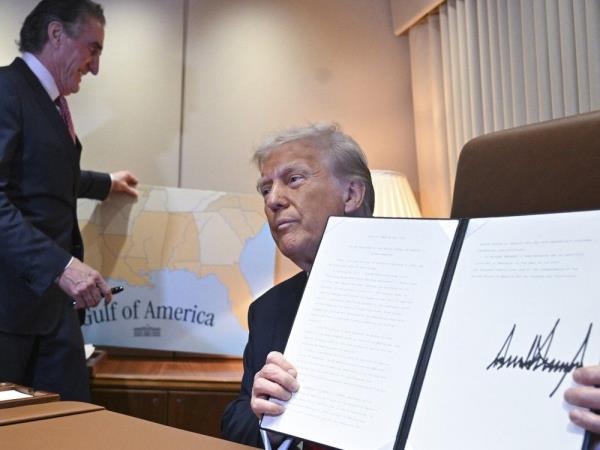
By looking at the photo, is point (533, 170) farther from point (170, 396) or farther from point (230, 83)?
point (230, 83)

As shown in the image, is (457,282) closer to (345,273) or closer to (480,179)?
(345,273)

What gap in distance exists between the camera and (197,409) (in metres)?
2.01

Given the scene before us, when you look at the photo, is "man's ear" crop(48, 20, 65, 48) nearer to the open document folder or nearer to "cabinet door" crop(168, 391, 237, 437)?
"cabinet door" crop(168, 391, 237, 437)

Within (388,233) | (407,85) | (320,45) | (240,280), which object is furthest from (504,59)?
(388,233)

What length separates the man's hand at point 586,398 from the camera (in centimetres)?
56

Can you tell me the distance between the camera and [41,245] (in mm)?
1622

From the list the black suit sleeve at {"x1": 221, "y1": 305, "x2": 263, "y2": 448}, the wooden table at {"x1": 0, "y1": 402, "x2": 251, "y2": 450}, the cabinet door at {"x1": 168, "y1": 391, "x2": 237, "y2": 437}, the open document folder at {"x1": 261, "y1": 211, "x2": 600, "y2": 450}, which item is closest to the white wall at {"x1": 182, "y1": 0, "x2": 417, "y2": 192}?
the cabinet door at {"x1": 168, "y1": 391, "x2": 237, "y2": 437}

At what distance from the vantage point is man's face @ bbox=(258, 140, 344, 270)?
1257 mm

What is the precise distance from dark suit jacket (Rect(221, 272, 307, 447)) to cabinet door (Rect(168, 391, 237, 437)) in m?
0.83

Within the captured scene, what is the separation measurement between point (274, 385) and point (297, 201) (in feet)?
1.85

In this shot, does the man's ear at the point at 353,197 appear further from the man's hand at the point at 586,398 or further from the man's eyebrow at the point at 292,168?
the man's hand at the point at 586,398

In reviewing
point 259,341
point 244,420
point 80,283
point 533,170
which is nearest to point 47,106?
point 80,283

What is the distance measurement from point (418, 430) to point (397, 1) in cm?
259

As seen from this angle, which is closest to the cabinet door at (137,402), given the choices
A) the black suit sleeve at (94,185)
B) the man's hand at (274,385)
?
the black suit sleeve at (94,185)
